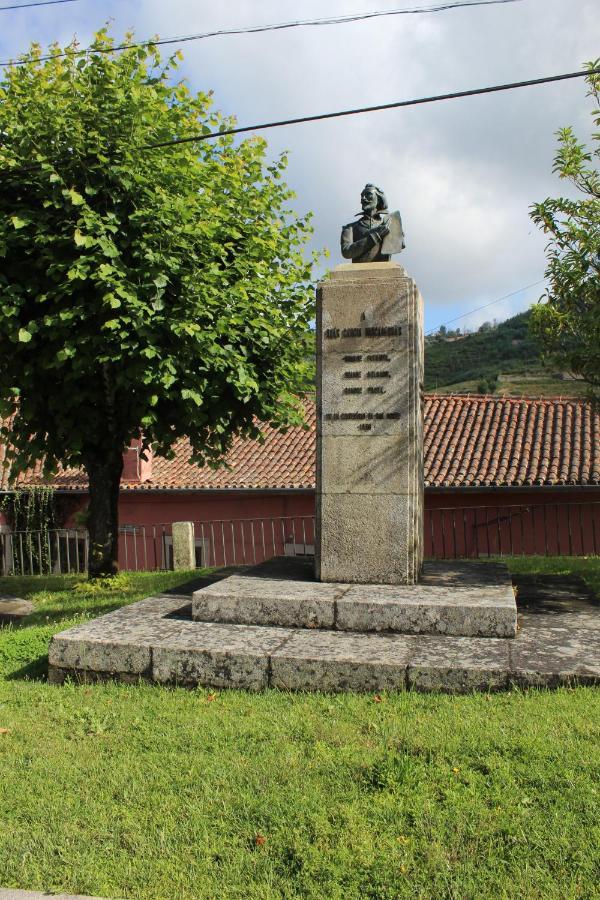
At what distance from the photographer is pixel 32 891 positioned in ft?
10.5

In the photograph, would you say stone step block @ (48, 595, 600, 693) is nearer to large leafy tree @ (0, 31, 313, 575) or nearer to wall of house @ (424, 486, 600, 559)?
large leafy tree @ (0, 31, 313, 575)

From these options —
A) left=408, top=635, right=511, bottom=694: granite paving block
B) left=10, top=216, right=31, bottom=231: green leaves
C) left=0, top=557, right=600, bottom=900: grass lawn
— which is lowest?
left=0, top=557, right=600, bottom=900: grass lawn

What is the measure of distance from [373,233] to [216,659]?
164 inches

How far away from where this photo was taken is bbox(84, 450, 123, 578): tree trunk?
11.7m

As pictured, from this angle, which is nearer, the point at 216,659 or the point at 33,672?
the point at 216,659

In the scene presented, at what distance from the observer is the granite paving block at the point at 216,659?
17.5ft

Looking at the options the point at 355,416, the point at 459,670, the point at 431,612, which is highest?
the point at 355,416

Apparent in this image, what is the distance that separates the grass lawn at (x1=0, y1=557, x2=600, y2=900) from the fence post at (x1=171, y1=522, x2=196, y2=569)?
34.0 ft

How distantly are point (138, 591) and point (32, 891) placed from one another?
7.86 meters

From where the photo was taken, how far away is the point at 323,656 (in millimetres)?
5258

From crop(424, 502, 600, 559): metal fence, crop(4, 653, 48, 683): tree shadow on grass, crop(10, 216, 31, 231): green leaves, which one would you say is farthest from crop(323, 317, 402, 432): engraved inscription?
crop(424, 502, 600, 559): metal fence

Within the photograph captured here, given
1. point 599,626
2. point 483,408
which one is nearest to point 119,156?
point 599,626

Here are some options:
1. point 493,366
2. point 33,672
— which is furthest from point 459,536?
point 493,366

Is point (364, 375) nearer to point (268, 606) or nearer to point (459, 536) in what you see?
point (268, 606)
